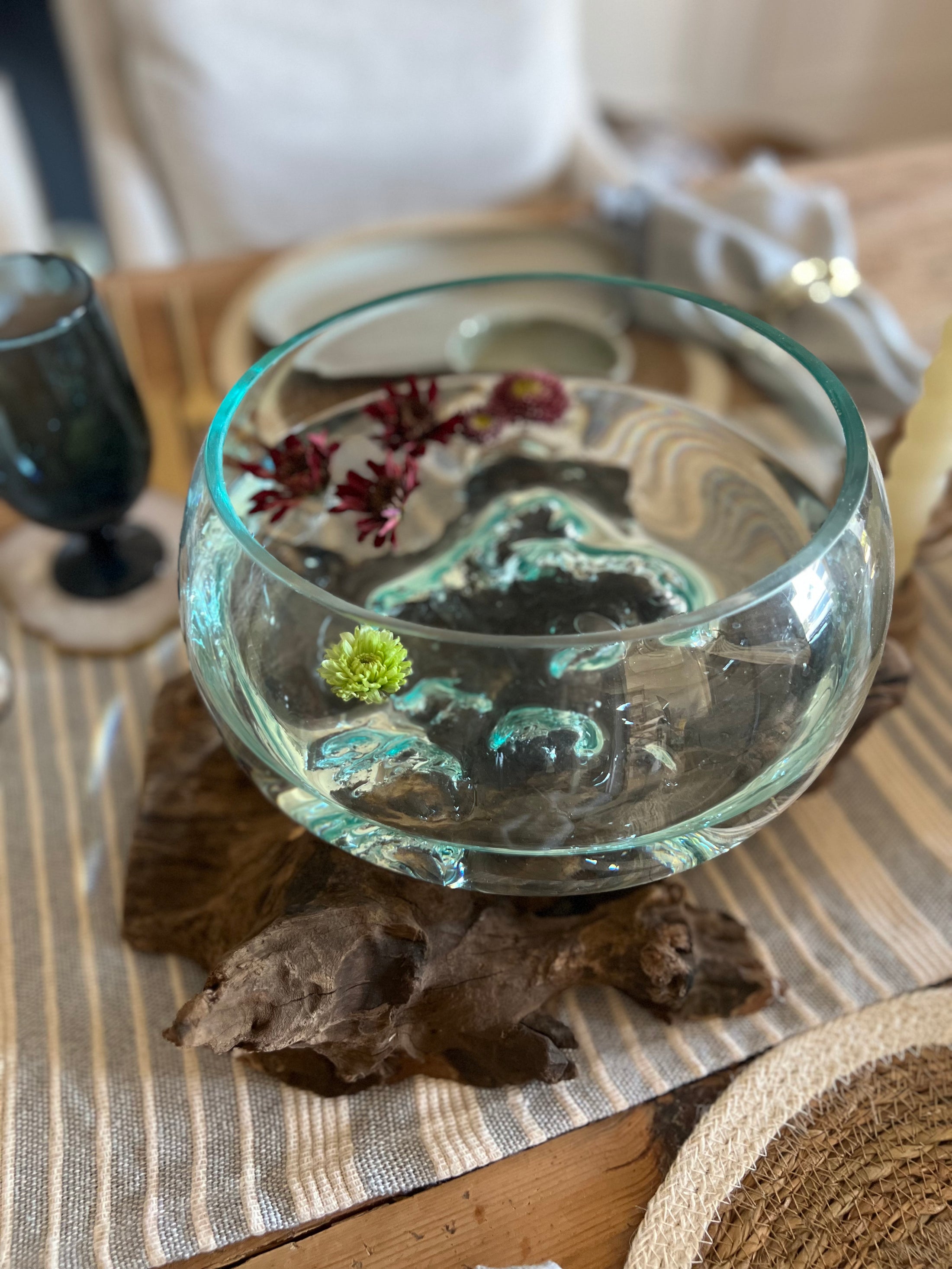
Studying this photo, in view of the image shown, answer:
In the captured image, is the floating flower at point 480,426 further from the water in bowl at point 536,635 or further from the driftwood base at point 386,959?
the driftwood base at point 386,959

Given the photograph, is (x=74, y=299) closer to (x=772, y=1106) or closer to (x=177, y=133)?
(x=772, y=1106)

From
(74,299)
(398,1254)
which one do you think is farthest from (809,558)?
(74,299)

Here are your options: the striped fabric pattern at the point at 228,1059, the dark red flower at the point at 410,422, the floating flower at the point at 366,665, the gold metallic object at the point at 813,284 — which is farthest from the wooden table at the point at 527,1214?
the gold metallic object at the point at 813,284

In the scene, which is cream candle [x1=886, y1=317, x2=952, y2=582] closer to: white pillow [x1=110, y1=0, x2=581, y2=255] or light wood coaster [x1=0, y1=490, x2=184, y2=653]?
light wood coaster [x1=0, y1=490, x2=184, y2=653]

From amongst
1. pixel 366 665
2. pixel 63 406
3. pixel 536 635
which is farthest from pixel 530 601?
pixel 63 406

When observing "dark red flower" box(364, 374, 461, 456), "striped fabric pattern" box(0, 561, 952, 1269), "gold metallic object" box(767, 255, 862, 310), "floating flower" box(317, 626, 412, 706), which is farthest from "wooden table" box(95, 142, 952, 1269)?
"gold metallic object" box(767, 255, 862, 310)
